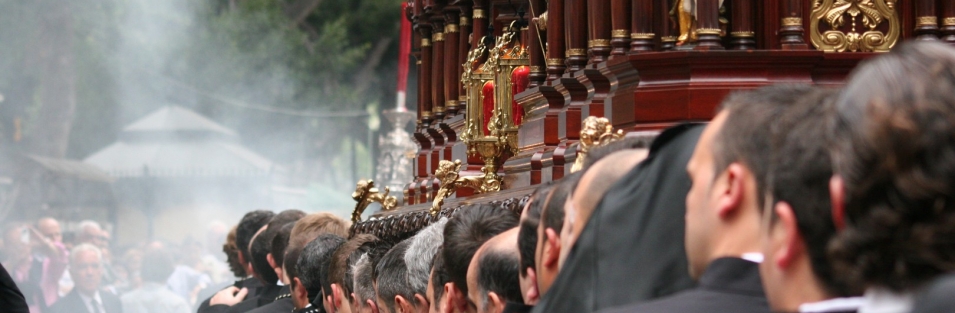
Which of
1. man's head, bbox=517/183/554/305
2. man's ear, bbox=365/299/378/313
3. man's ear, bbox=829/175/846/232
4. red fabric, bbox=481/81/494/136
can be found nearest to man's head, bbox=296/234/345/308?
man's ear, bbox=365/299/378/313

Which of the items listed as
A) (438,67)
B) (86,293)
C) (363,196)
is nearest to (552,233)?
(363,196)

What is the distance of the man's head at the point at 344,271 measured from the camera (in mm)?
6375

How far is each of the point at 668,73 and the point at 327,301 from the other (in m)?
2.45

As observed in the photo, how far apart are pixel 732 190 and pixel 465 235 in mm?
2188

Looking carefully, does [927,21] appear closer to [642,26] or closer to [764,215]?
[642,26]

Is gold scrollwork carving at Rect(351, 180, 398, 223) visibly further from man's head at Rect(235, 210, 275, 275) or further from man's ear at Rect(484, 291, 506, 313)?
man's ear at Rect(484, 291, 506, 313)

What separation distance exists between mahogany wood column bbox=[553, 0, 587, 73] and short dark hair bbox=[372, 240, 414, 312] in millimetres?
1197

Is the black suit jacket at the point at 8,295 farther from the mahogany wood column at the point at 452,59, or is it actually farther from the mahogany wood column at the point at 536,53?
the mahogany wood column at the point at 452,59

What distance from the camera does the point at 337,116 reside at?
30531 millimetres

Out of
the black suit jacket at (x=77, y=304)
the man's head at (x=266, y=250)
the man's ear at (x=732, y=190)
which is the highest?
the man's ear at (x=732, y=190)

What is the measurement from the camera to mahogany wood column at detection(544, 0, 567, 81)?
21.5ft

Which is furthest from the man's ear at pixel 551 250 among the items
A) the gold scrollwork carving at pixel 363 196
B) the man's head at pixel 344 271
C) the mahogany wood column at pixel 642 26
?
the gold scrollwork carving at pixel 363 196

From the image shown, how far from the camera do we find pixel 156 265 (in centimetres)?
2322

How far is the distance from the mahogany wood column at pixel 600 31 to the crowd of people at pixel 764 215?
1.66m
